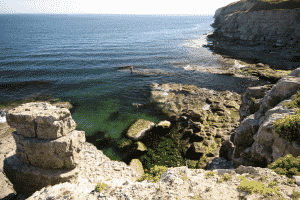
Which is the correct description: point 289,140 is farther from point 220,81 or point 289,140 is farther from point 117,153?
point 220,81

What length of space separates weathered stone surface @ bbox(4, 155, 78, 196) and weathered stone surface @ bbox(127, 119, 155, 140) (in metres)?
9.74

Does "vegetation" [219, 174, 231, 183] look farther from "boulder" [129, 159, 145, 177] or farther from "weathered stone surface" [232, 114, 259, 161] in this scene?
"boulder" [129, 159, 145, 177]

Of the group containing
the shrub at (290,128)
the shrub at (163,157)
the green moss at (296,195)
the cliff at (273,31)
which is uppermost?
the cliff at (273,31)

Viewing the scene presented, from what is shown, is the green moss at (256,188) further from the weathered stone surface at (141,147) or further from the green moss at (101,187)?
the weathered stone surface at (141,147)

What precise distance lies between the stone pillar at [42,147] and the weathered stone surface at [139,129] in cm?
937

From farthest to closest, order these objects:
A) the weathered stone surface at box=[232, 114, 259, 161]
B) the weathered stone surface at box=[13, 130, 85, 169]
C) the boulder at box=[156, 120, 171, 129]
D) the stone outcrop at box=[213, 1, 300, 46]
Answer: the stone outcrop at box=[213, 1, 300, 46], the boulder at box=[156, 120, 171, 129], the weathered stone surface at box=[232, 114, 259, 161], the weathered stone surface at box=[13, 130, 85, 169]

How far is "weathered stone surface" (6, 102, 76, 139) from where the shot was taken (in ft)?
44.3

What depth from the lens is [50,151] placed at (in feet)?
46.0

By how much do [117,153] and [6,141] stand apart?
51.9 feet

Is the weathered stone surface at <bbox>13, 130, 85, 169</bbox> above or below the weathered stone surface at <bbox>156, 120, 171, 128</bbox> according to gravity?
above

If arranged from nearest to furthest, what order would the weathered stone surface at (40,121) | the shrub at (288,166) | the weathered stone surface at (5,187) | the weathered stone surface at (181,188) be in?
1. the weathered stone surface at (181,188)
2. the shrub at (288,166)
3. the weathered stone surface at (40,121)
4. the weathered stone surface at (5,187)

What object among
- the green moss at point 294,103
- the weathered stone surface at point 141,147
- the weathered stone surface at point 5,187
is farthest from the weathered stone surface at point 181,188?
the weathered stone surface at point 141,147

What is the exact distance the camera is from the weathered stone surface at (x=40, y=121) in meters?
13.5

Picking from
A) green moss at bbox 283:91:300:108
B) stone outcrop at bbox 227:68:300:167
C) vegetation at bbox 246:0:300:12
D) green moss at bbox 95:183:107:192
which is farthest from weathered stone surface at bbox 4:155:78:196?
vegetation at bbox 246:0:300:12
